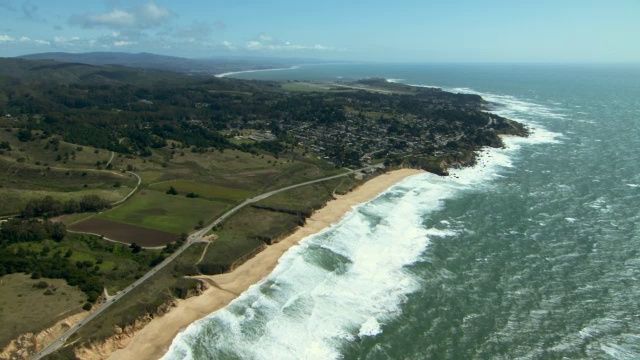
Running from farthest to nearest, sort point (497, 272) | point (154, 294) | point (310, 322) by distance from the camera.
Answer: point (497, 272), point (154, 294), point (310, 322)

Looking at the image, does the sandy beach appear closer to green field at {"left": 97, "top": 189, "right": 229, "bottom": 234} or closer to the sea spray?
the sea spray

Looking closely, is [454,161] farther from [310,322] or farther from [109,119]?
[109,119]

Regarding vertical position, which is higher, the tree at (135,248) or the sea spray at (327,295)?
the tree at (135,248)

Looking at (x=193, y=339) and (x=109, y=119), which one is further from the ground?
(x=109, y=119)

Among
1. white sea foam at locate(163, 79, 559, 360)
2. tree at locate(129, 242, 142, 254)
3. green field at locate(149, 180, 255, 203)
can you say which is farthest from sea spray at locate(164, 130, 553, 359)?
green field at locate(149, 180, 255, 203)

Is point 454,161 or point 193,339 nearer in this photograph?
point 193,339

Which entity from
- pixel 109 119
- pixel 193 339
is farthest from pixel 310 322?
pixel 109 119

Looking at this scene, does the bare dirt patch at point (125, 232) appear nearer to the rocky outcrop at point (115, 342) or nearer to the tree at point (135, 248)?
the tree at point (135, 248)

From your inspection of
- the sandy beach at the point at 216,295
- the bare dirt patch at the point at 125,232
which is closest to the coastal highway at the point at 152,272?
the bare dirt patch at the point at 125,232
